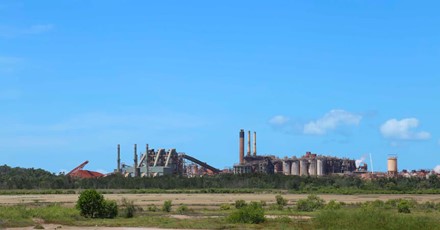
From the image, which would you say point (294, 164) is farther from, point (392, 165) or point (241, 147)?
point (392, 165)

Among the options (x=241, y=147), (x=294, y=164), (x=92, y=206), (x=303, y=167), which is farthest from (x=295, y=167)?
(x=92, y=206)

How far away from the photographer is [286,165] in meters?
165

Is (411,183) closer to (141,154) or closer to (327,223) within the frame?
(141,154)

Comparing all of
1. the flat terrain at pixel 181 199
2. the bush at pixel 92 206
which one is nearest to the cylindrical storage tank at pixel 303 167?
the flat terrain at pixel 181 199

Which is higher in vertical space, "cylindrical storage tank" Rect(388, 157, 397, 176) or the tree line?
"cylindrical storage tank" Rect(388, 157, 397, 176)

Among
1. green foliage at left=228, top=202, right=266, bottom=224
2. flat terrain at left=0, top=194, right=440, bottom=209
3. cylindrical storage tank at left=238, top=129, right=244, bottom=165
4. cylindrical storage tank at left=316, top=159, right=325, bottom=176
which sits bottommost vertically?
green foliage at left=228, top=202, right=266, bottom=224

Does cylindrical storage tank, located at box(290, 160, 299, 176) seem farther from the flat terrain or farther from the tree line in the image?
the flat terrain

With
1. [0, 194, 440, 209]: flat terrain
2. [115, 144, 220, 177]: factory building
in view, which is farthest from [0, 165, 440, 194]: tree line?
[0, 194, 440, 209]: flat terrain

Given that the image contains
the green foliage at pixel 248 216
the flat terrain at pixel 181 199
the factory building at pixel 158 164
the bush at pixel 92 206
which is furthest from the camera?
the factory building at pixel 158 164

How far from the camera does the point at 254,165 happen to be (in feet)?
524

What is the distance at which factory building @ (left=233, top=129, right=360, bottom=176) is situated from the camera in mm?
159750

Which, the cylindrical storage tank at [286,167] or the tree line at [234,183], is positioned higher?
the cylindrical storage tank at [286,167]

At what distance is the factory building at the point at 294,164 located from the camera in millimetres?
159750

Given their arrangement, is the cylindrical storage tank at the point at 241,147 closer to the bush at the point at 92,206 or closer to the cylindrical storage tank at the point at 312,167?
the cylindrical storage tank at the point at 312,167
